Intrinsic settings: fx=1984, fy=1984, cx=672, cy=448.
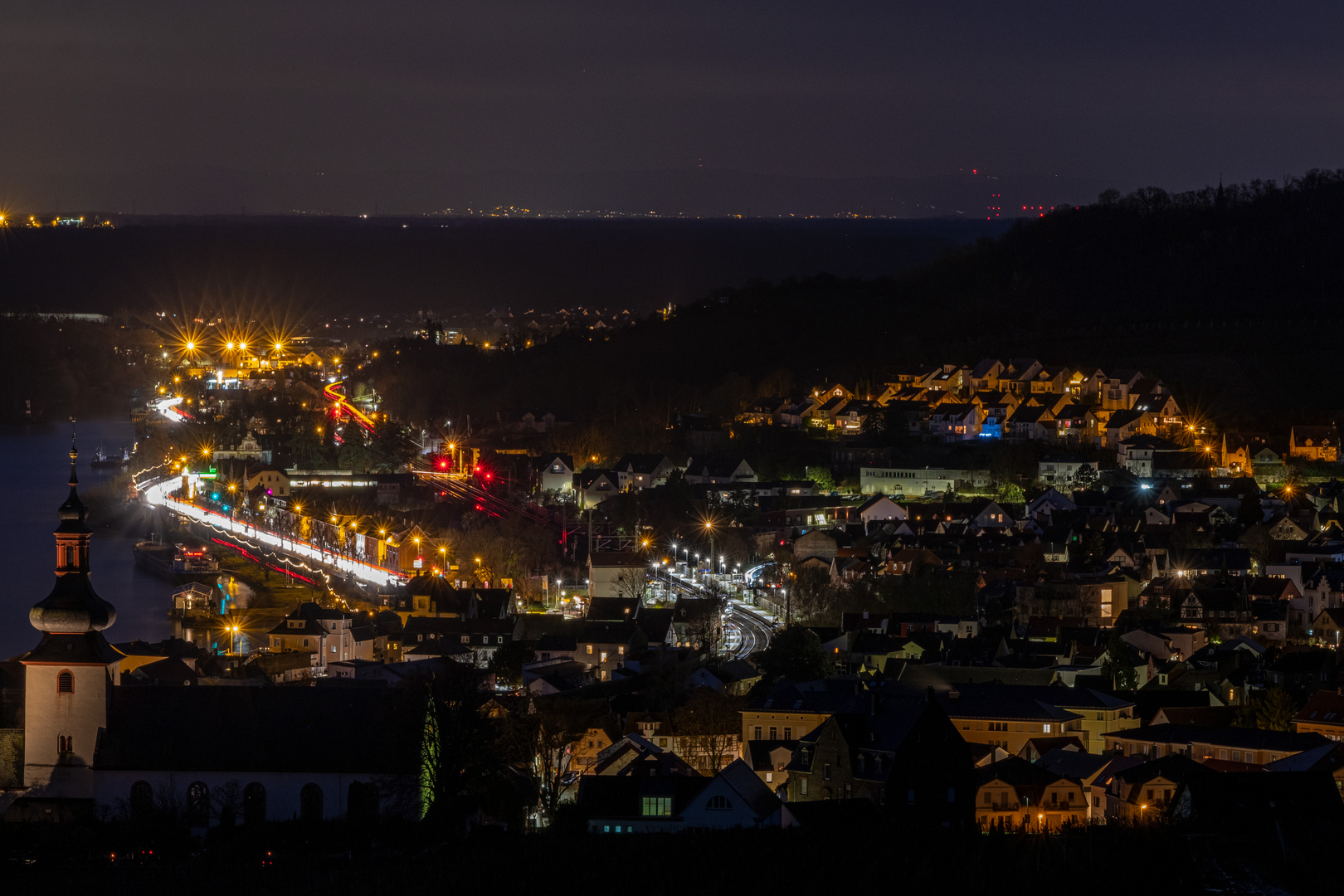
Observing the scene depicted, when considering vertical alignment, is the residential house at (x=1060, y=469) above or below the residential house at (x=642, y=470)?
above

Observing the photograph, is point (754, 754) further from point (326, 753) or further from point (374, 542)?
point (374, 542)

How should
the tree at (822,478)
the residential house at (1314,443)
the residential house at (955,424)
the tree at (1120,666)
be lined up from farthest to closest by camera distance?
the residential house at (955,424) → the tree at (822,478) → the residential house at (1314,443) → the tree at (1120,666)

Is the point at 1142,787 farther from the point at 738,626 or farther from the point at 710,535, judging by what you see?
the point at 710,535

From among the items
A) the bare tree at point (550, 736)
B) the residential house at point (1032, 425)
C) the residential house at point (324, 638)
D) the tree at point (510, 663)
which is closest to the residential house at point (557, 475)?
the residential house at point (1032, 425)

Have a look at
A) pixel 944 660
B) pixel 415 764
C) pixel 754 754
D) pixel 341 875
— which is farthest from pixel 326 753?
pixel 944 660

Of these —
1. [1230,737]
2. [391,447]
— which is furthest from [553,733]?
[391,447]

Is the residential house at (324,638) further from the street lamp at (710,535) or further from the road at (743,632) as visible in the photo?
the street lamp at (710,535)

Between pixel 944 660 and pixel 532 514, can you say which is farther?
pixel 532 514

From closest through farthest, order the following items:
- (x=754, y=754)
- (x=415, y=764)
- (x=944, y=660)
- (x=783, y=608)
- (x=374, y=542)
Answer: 1. (x=415, y=764)
2. (x=754, y=754)
3. (x=944, y=660)
4. (x=783, y=608)
5. (x=374, y=542)
